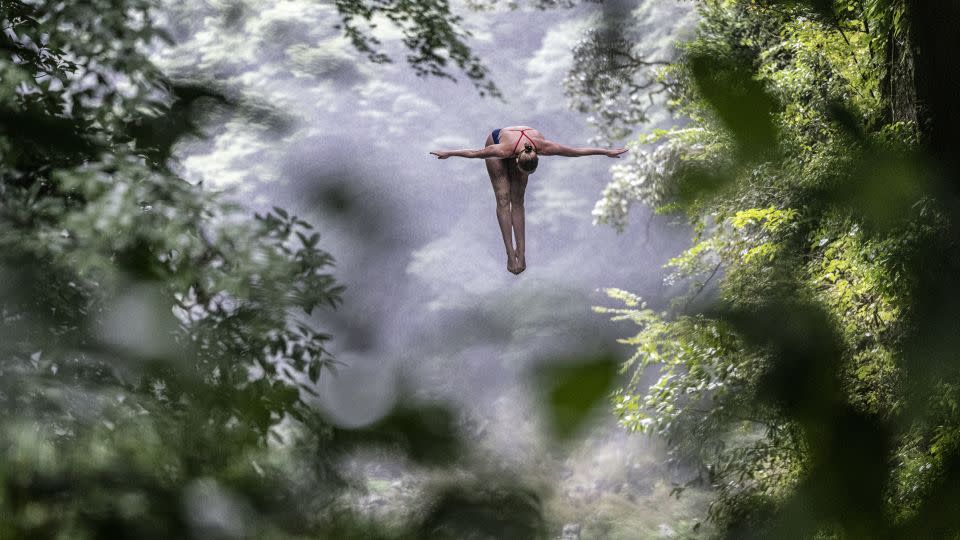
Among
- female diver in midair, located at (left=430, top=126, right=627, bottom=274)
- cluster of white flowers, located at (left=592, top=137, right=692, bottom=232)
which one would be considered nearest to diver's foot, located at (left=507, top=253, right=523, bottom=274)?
female diver in midair, located at (left=430, top=126, right=627, bottom=274)

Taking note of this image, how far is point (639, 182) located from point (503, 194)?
1012 mm

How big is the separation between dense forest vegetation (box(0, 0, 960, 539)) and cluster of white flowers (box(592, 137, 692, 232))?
1 cm

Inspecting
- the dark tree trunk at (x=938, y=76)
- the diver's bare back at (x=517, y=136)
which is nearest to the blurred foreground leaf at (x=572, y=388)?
the diver's bare back at (x=517, y=136)

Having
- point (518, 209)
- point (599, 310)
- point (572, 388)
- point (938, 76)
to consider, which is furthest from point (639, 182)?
point (938, 76)

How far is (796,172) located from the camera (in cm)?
206

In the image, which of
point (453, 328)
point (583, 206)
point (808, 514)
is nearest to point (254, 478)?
point (808, 514)

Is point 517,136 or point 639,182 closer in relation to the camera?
point 517,136

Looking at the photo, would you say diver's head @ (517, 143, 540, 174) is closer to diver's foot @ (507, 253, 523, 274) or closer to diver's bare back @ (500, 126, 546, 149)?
diver's bare back @ (500, 126, 546, 149)

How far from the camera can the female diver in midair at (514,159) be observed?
2062 millimetres

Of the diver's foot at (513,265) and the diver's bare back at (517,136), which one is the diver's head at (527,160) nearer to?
the diver's bare back at (517,136)

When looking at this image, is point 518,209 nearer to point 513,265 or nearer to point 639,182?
point 513,265

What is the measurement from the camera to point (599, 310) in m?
3.09

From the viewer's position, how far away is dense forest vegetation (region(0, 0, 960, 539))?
55 cm

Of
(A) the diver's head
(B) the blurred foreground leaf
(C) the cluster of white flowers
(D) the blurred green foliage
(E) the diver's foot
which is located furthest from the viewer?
(C) the cluster of white flowers
